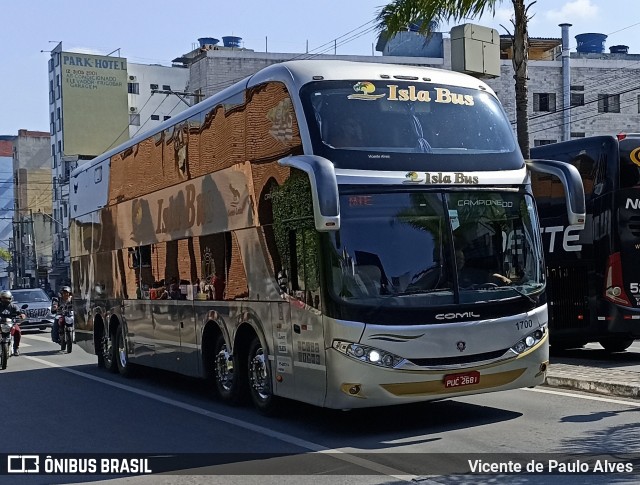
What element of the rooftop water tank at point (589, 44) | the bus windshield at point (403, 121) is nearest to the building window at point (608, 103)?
the rooftop water tank at point (589, 44)

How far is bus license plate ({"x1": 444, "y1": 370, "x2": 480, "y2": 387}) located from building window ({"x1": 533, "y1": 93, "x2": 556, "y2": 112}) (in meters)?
52.4

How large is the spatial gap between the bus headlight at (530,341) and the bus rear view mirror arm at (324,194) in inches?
97.5

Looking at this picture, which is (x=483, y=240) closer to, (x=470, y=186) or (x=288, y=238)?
(x=470, y=186)

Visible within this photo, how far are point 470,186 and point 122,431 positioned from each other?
4.72m

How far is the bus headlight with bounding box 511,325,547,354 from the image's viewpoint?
1044 cm

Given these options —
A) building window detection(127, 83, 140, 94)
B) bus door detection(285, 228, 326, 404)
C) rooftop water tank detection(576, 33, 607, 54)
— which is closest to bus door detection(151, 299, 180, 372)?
bus door detection(285, 228, 326, 404)

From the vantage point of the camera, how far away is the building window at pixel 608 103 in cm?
6034

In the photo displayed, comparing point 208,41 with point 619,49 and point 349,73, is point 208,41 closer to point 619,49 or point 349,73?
point 619,49

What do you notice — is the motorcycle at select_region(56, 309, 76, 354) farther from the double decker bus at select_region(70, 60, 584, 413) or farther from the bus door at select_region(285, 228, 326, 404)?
the bus door at select_region(285, 228, 326, 404)

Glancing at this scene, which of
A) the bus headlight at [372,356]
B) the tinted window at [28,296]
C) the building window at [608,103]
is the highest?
the building window at [608,103]

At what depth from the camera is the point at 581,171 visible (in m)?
16.9

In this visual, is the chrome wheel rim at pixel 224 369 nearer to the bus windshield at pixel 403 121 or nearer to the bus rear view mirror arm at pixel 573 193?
the bus windshield at pixel 403 121

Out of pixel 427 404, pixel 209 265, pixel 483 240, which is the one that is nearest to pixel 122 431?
pixel 209 265

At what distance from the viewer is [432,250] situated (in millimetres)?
10203
